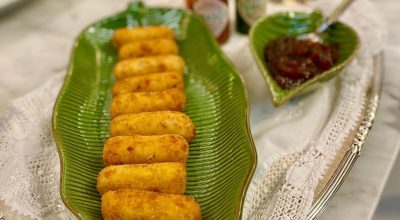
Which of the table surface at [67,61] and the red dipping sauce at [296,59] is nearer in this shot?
the table surface at [67,61]

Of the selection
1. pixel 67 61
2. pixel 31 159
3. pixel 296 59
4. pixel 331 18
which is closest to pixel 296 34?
pixel 331 18

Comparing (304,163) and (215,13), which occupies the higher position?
(215,13)

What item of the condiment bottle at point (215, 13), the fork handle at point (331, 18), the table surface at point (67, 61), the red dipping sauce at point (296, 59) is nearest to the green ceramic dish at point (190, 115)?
the condiment bottle at point (215, 13)

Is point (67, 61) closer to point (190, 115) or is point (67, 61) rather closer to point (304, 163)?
point (190, 115)

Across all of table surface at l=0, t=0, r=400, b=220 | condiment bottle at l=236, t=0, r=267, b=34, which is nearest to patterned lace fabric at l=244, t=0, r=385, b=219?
table surface at l=0, t=0, r=400, b=220

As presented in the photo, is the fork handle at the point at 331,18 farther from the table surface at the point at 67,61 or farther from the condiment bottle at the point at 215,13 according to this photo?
the condiment bottle at the point at 215,13

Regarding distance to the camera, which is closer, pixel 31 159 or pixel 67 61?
pixel 31 159
